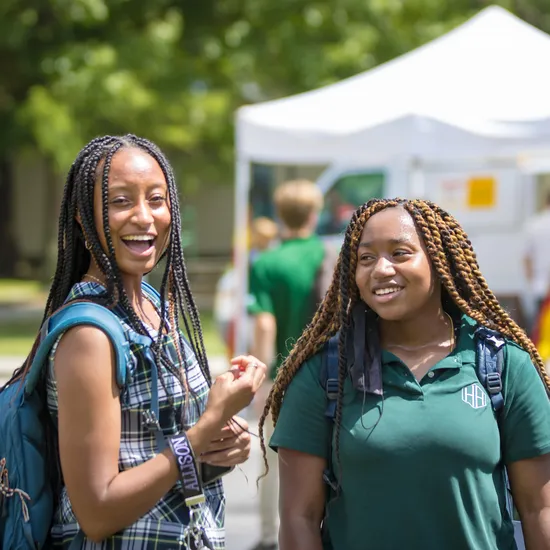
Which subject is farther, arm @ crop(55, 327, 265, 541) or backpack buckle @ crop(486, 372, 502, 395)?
backpack buckle @ crop(486, 372, 502, 395)

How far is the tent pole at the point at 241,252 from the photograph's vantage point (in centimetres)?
942

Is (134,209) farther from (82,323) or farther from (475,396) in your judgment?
(475,396)

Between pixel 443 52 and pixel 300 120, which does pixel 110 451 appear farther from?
pixel 443 52

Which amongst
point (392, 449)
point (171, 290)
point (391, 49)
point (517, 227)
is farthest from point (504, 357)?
point (391, 49)

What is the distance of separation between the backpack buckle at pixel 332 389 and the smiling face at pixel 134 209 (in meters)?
0.52

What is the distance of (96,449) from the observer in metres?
2.27

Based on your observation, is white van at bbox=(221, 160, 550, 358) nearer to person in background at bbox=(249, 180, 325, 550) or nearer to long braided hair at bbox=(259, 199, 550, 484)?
person in background at bbox=(249, 180, 325, 550)

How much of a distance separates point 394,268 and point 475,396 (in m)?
0.36

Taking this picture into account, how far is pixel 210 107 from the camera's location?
19.0 metres

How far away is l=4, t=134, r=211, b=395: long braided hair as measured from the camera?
2512mm

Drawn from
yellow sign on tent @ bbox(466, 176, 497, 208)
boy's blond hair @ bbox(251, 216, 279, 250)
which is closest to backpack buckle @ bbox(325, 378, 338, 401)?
boy's blond hair @ bbox(251, 216, 279, 250)

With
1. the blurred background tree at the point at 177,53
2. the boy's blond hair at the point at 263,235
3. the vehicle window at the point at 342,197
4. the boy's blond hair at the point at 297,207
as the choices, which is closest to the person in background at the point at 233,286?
the boy's blond hair at the point at 263,235

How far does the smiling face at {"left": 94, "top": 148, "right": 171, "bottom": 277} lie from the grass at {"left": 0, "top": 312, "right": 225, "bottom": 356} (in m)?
11.6

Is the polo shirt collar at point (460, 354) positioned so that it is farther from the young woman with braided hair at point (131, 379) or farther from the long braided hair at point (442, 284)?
the young woman with braided hair at point (131, 379)
